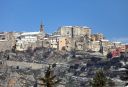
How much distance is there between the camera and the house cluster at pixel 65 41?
15054 cm

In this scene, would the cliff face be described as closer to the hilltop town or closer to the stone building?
the hilltop town

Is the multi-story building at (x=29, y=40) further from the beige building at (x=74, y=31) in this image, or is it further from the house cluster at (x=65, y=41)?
the beige building at (x=74, y=31)

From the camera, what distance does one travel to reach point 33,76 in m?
124

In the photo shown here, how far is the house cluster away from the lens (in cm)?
15054

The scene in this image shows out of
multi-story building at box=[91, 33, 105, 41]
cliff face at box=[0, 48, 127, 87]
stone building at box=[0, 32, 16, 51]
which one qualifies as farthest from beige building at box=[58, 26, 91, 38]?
stone building at box=[0, 32, 16, 51]

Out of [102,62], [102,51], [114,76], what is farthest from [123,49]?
[114,76]

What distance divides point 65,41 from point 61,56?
9467mm

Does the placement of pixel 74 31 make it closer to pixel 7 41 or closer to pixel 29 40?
pixel 29 40

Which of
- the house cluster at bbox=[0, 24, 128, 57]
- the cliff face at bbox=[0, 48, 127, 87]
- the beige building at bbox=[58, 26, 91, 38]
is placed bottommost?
the cliff face at bbox=[0, 48, 127, 87]

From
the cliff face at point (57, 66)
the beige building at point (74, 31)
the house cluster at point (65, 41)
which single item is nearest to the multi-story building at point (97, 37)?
the house cluster at point (65, 41)

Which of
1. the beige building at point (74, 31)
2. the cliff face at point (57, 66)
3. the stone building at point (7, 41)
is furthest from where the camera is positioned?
the beige building at point (74, 31)

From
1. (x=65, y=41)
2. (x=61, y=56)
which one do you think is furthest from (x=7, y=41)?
(x=61, y=56)

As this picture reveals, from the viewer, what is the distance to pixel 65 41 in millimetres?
151625

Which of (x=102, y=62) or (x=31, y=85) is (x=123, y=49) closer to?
(x=102, y=62)
